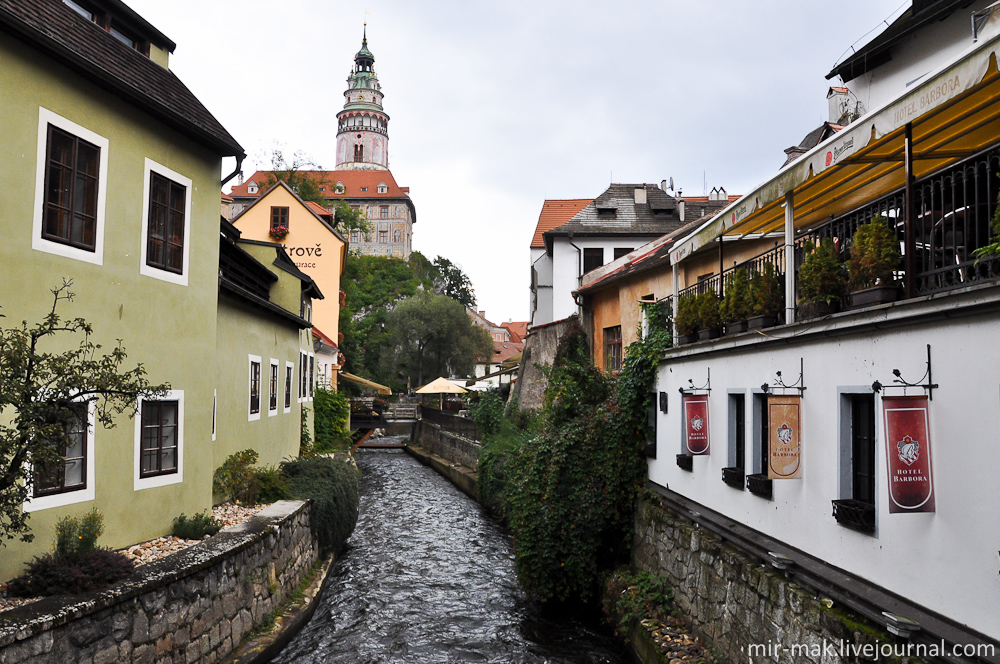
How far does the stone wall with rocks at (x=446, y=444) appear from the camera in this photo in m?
29.1

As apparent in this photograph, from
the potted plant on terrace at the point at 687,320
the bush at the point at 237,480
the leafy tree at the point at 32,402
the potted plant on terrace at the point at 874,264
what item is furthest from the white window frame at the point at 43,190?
the potted plant on terrace at the point at 874,264

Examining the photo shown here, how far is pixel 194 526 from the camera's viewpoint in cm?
970

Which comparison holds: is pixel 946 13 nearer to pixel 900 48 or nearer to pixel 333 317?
pixel 900 48

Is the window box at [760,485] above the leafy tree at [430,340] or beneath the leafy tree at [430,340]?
beneath

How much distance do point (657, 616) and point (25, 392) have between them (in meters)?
7.73

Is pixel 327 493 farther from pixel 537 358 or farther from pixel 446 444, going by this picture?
pixel 446 444

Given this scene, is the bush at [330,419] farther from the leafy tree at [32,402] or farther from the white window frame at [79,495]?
the leafy tree at [32,402]

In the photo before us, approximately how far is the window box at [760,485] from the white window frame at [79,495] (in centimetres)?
687

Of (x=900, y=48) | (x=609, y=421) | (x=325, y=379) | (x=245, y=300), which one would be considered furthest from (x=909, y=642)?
(x=325, y=379)

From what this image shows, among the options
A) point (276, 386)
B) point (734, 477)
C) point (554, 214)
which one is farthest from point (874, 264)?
point (554, 214)

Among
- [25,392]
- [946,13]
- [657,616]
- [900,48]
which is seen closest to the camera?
[25,392]

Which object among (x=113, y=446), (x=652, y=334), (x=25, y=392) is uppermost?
(x=652, y=334)

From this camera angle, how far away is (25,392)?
5668 millimetres

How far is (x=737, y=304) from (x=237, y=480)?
28.3ft
